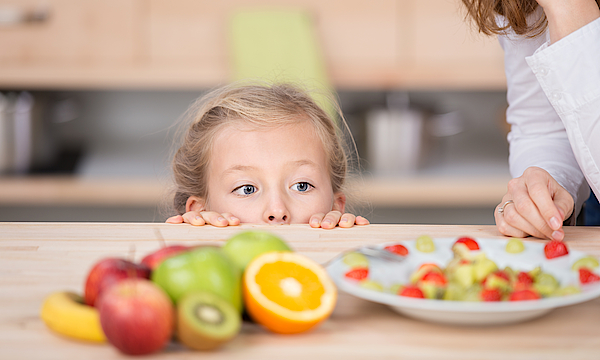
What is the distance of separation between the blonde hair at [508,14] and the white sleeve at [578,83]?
171 mm

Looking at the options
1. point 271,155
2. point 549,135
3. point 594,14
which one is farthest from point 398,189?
point 594,14

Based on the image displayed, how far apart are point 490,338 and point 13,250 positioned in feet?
1.87

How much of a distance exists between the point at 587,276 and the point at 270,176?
67 centimetres

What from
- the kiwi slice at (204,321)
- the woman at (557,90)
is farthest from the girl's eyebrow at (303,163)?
the kiwi slice at (204,321)

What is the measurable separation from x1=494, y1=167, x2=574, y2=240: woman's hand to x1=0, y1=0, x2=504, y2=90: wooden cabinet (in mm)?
1353

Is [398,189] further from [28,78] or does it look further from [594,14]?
[28,78]

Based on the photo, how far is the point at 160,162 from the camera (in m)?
2.35

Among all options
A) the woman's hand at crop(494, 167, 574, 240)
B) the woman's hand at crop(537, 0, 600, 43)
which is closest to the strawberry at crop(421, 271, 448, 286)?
the woman's hand at crop(494, 167, 574, 240)

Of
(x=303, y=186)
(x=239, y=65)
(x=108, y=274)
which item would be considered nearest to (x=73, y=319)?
(x=108, y=274)

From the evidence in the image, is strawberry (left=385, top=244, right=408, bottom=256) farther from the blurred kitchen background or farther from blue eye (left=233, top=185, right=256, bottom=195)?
the blurred kitchen background

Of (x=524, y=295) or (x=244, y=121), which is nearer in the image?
(x=524, y=295)

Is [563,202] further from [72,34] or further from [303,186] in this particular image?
[72,34]

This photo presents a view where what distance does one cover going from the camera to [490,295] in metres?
0.42

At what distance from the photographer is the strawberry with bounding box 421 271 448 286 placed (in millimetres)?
452
